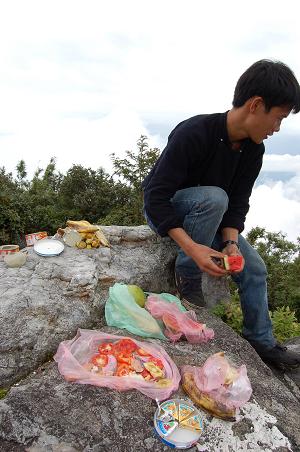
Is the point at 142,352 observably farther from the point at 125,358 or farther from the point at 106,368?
the point at 106,368

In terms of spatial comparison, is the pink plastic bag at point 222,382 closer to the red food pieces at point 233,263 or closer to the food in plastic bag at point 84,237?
the red food pieces at point 233,263

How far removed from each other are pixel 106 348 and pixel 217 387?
32.0 inches

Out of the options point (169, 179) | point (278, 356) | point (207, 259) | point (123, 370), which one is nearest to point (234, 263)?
point (207, 259)

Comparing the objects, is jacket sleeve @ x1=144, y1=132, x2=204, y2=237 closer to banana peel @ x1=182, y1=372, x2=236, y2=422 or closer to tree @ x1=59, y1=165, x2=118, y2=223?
banana peel @ x1=182, y1=372, x2=236, y2=422

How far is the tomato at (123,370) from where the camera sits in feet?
8.87

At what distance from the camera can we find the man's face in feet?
10.2

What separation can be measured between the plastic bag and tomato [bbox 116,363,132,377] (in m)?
0.46

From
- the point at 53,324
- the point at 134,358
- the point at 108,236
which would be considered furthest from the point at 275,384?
the point at 108,236

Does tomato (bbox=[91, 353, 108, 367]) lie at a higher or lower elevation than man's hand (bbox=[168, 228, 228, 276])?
lower

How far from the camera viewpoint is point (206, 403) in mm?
2555

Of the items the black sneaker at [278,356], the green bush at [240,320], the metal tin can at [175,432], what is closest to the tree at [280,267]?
the green bush at [240,320]

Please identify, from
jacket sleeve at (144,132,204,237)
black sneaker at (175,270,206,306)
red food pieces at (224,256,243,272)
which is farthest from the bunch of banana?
red food pieces at (224,256,243,272)

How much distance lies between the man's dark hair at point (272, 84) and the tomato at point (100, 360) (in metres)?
2.17

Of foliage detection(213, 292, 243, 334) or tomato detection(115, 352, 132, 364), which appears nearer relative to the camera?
tomato detection(115, 352, 132, 364)
